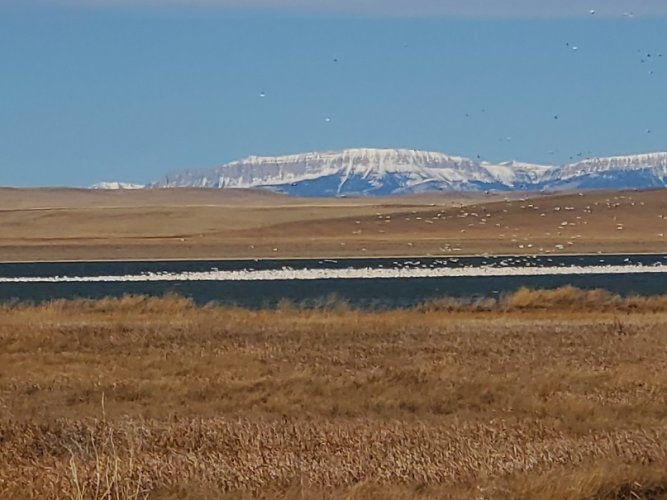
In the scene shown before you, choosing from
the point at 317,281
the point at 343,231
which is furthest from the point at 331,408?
the point at 343,231

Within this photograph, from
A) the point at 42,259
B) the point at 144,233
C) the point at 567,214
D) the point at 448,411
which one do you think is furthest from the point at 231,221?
the point at 448,411

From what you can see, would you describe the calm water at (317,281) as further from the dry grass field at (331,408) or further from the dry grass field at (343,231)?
the dry grass field at (331,408)

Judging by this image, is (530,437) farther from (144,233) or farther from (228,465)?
(144,233)

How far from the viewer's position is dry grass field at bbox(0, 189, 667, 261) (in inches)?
3526

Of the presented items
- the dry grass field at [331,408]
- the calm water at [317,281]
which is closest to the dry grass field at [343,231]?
the calm water at [317,281]

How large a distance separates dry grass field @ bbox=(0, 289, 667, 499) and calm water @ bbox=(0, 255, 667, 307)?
53.5 feet

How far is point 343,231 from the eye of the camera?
110m

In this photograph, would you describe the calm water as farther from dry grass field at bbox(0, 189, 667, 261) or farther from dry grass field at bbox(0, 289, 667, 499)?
dry grass field at bbox(0, 289, 667, 499)

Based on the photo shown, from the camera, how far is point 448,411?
15.9 m

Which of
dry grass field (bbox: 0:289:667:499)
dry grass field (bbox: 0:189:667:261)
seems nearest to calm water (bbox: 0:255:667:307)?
dry grass field (bbox: 0:189:667:261)

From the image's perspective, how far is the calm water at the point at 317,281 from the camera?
4956 centimetres

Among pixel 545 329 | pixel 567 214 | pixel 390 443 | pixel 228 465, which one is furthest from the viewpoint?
pixel 567 214

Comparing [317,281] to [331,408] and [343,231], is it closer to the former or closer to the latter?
[331,408]

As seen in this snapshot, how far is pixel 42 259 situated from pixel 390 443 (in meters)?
79.4
